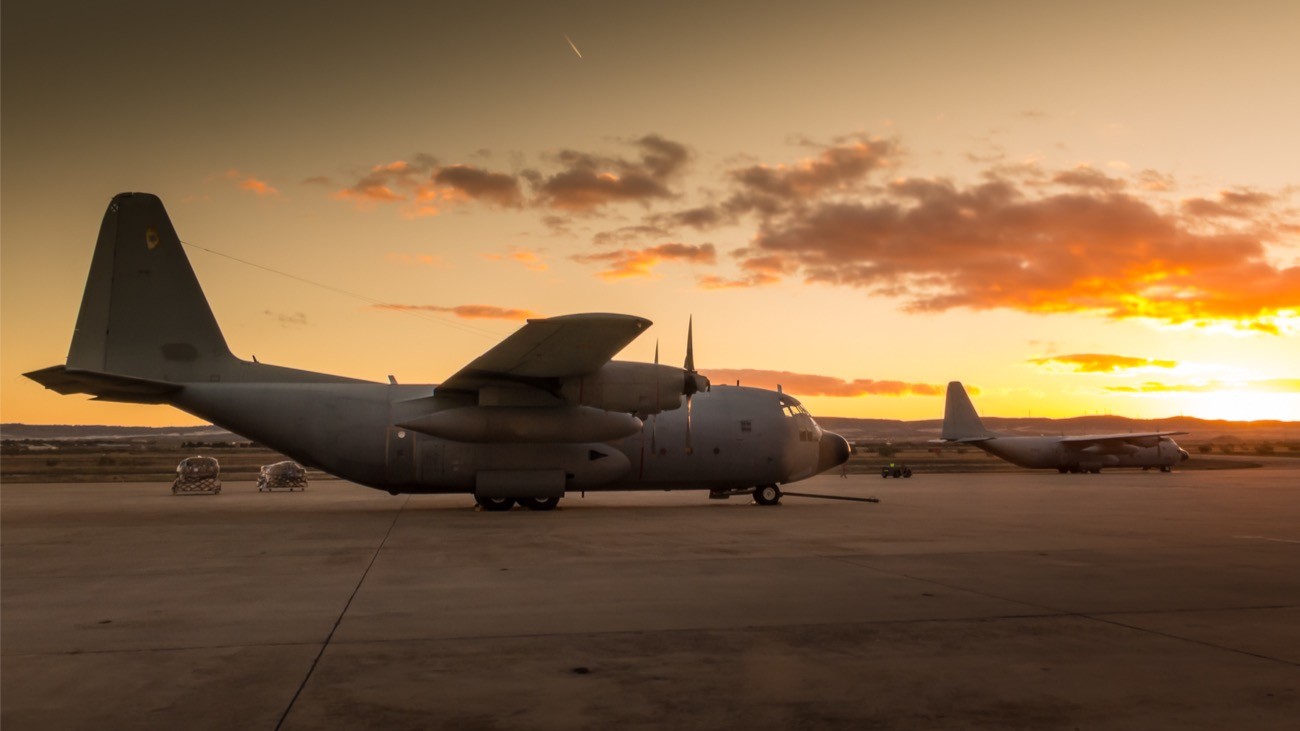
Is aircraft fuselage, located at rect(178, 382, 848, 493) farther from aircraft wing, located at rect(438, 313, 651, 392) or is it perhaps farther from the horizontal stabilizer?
aircraft wing, located at rect(438, 313, 651, 392)

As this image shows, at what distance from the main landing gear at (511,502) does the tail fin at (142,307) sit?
800 centimetres

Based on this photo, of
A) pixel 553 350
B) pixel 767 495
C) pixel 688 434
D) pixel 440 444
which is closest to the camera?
pixel 553 350

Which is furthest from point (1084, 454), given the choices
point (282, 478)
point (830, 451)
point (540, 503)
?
point (282, 478)

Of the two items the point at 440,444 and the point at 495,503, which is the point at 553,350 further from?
the point at 495,503

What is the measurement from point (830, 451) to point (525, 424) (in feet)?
34.3

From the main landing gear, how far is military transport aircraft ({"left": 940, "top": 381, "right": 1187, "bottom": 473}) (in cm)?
3770

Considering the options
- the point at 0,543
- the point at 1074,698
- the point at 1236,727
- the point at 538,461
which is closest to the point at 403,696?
the point at 1074,698

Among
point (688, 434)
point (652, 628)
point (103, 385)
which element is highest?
point (103, 385)

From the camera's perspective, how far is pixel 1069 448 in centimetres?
5534

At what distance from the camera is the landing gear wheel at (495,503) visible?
1011 inches

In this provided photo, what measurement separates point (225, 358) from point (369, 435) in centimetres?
452

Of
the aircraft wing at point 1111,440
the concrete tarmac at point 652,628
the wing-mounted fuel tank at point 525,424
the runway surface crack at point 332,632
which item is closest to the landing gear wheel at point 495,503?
the wing-mounted fuel tank at point 525,424

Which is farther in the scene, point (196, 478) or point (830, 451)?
point (196, 478)

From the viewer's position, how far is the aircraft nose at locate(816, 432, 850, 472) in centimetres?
2936
